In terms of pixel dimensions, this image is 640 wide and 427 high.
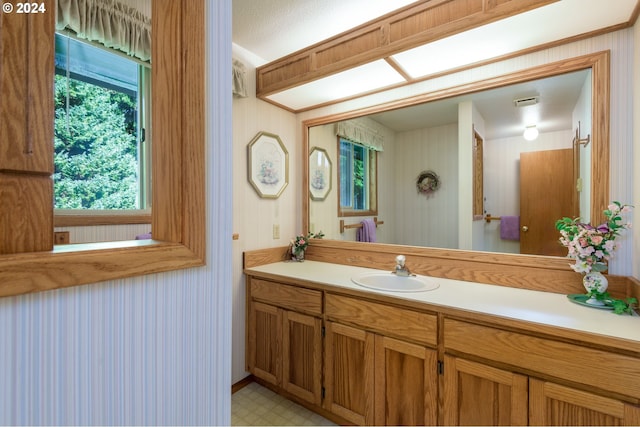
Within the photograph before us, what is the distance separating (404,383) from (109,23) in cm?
231

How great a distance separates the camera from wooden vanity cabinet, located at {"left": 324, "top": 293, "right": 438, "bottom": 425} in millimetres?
1359

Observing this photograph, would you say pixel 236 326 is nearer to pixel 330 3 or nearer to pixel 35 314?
pixel 35 314

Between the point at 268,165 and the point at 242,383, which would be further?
the point at 268,165

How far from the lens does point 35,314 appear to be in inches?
15.4

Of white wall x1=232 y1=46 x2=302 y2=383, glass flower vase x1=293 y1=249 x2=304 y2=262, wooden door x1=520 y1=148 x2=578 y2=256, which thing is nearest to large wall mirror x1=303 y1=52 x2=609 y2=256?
wooden door x1=520 y1=148 x2=578 y2=256

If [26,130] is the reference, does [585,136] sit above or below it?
above

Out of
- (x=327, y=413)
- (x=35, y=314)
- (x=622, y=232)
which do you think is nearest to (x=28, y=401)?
(x=35, y=314)

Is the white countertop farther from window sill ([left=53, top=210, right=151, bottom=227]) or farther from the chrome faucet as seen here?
window sill ([left=53, top=210, right=151, bottom=227])

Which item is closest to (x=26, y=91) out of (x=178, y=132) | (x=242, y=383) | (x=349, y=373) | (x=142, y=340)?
(x=178, y=132)

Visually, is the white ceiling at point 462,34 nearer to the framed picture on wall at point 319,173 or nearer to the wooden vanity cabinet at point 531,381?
the framed picture on wall at point 319,173

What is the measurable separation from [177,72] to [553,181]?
1.84 metres

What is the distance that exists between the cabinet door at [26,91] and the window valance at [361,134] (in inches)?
76.7

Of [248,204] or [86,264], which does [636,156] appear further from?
[248,204]

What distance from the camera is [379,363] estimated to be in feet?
4.91
